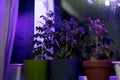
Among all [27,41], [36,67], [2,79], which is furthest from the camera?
[27,41]

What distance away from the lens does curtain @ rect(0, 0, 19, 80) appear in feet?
5.27

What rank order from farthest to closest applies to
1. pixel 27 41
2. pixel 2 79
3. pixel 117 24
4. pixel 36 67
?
pixel 27 41, pixel 117 24, pixel 36 67, pixel 2 79

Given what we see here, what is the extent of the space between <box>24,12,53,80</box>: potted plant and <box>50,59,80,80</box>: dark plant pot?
0.28 ft

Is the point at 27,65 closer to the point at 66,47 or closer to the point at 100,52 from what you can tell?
the point at 66,47

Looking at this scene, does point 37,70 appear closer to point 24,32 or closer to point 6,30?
point 6,30

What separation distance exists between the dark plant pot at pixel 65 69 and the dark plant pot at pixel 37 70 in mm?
76

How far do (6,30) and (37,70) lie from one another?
0.39 m

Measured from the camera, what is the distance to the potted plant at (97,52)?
1604 mm

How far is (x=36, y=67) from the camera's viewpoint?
168 cm

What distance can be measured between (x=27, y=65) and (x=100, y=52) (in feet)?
1.91

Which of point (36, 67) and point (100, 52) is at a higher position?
point (100, 52)

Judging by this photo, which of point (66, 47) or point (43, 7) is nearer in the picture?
point (66, 47)

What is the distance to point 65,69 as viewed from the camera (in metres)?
1.61

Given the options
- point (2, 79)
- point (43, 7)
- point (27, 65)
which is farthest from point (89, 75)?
point (43, 7)
